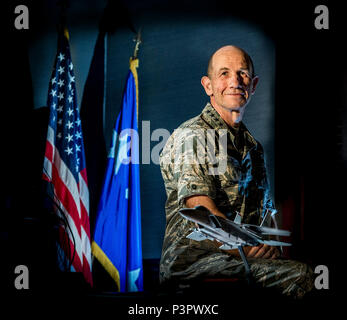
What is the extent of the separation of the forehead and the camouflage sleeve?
446mm

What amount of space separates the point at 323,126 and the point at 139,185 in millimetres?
1225

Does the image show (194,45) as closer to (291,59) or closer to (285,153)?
(291,59)

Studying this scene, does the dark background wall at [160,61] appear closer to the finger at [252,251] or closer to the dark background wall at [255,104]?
the dark background wall at [255,104]

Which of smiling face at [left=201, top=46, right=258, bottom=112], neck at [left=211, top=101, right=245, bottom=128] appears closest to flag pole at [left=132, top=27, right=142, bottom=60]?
smiling face at [left=201, top=46, right=258, bottom=112]

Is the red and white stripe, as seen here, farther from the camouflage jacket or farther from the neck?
the neck

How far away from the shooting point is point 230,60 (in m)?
2.51

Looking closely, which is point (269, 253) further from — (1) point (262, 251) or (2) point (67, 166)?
(2) point (67, 166)

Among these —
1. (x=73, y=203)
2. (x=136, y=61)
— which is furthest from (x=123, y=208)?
(x=136, y=61)

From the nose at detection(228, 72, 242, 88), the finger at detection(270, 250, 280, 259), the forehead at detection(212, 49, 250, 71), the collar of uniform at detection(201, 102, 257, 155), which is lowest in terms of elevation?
the finger at detection(270, 250, 280, 259)

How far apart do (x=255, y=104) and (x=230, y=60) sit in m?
0.46

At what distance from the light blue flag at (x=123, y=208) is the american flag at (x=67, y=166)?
0.11 metres

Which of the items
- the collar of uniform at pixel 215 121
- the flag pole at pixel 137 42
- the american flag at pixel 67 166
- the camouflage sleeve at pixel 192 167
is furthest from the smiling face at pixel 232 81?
the american flag at pixel 67 166

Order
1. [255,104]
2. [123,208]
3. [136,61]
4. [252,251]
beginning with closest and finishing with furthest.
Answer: [252,251]
[255,104]
[123,208]
[136,61]

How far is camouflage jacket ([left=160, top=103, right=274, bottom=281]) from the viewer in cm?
210
